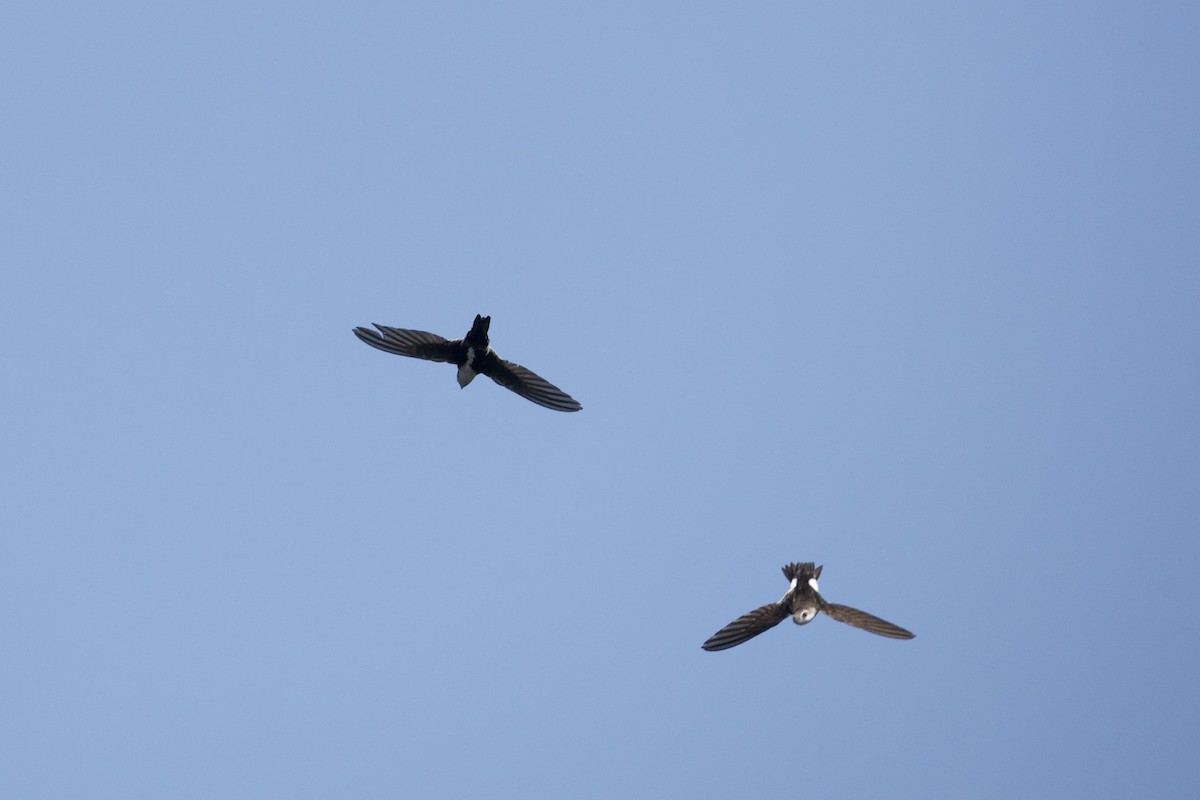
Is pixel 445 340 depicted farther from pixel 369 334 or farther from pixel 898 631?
pixel 898 631

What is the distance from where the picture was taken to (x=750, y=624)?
31.8m

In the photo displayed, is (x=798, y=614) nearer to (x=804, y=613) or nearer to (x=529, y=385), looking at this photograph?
(x=804, y=613)

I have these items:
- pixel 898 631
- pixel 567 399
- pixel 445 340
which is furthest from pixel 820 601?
pixel 445 340

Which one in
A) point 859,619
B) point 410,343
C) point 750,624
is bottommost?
point 750,624

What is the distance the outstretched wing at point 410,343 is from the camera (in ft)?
101

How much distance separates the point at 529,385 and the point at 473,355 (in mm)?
1333

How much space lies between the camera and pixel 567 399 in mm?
32031

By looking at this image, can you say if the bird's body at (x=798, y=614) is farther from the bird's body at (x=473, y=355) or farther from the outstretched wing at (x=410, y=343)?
the outstretched wing at (x=410, y=343)

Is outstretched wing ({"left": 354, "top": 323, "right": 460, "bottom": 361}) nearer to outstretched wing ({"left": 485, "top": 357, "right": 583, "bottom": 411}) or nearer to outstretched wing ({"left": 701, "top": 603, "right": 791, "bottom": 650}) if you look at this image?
outstretched wing ({"left": 485, "top": 357, "right": 583, "bottom": 411})

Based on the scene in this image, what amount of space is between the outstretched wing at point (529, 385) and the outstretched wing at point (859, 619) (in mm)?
5688

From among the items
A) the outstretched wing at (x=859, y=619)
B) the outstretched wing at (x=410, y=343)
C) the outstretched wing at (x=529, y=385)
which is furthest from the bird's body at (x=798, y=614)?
the outstretched wing at (x=410, y=343)

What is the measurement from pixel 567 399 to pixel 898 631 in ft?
23.1

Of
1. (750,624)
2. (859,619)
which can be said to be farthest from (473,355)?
(859,619)

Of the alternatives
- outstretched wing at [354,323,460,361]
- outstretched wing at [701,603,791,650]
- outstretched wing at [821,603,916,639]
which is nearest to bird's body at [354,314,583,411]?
outstretched wing at [354,323,460,361]
